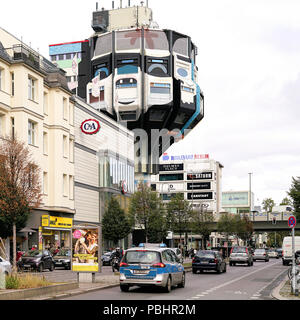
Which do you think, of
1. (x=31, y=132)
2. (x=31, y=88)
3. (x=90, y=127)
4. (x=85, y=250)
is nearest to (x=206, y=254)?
(x=85, y=250)

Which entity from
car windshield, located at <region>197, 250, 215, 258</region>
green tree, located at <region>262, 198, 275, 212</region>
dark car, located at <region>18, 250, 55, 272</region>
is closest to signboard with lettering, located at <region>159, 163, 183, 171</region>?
green tree, located at <region>262, 198, 275, 212</region>

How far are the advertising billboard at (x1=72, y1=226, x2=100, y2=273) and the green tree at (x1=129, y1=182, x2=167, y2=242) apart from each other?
3038 centimetres

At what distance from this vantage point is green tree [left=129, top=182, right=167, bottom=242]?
55750 millimetres

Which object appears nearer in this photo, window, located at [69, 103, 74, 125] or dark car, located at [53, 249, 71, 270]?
dark car, located at [53, 249, 71, 270]

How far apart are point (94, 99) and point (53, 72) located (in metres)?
54.4

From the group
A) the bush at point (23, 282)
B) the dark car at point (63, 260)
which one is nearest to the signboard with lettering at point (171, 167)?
the dark car at point (63, 260)

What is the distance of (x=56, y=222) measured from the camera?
5216cm

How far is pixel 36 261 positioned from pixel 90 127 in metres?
26.4

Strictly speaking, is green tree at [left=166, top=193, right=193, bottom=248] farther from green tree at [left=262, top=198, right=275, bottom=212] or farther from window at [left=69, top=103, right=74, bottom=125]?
green tree at [left=262, top=198, right=275, bottom=212]

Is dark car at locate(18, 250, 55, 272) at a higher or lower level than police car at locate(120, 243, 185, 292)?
lower

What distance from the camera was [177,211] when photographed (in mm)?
59938

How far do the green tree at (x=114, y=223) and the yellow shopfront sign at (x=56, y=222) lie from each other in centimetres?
839
